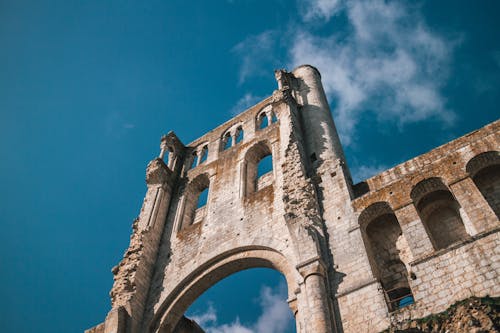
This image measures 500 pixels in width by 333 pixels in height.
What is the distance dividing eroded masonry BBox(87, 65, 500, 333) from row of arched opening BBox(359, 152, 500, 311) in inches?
1.1

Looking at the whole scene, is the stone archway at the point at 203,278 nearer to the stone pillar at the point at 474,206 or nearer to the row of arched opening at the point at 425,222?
the row of arched opening at the point at 425,222

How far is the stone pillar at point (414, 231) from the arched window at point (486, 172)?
1.66 metres

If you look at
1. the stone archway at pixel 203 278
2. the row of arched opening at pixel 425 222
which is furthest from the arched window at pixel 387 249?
the stone archway at pixel 203 278

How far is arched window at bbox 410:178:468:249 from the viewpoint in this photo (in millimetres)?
10625

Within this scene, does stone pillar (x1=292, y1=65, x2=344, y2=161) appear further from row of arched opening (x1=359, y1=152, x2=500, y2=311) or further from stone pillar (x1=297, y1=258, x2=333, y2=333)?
stone pillar (x1=297, y1=258, x2=333, y2=333)

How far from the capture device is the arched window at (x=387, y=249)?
10.4 meters

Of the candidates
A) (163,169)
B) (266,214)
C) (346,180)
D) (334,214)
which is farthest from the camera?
(163,169)

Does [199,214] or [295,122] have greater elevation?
[295,122]

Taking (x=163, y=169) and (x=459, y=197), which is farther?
(x=163, y=169)

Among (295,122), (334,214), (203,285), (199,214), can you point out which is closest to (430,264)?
(334,214)

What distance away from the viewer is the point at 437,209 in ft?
36.7

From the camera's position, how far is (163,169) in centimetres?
1830

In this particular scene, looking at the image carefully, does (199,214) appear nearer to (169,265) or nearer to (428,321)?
(169,265)

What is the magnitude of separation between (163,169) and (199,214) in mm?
2725
